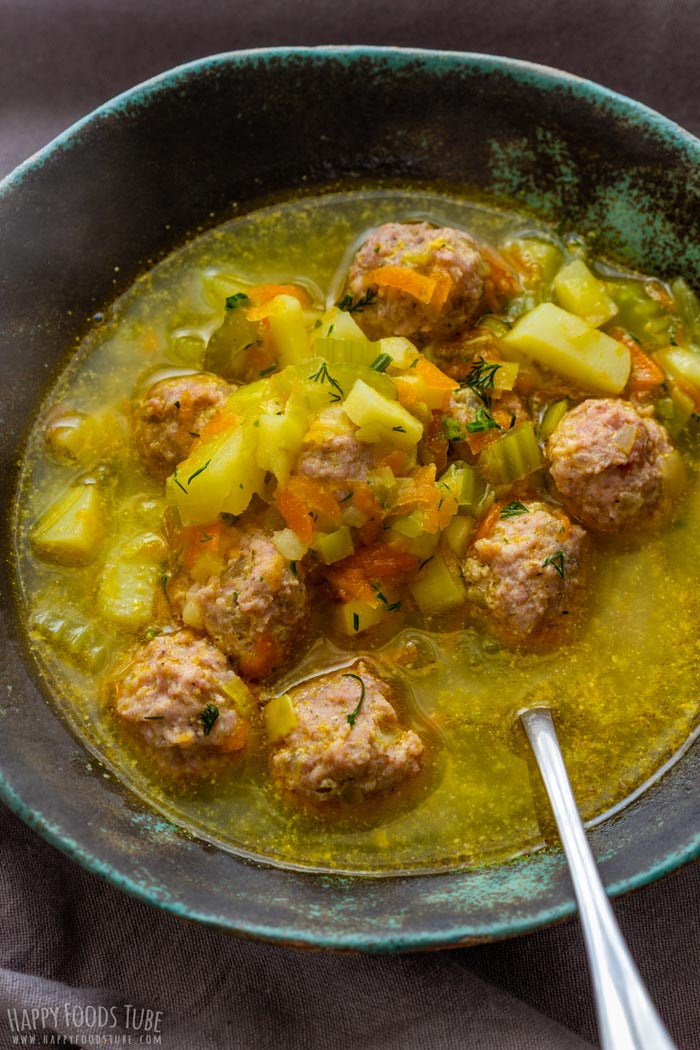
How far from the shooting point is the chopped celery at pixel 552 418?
4.63 m

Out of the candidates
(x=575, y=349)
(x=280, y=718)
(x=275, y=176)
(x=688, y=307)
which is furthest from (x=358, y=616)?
(x=275, y=176)

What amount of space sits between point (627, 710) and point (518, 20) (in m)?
3.63

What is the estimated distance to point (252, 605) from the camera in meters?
4.08

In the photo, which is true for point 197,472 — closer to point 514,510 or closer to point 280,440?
point 280,440

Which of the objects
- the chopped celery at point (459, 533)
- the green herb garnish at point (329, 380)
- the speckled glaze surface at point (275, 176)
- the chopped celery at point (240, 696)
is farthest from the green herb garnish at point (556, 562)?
the chopped celery at point (240, 696)

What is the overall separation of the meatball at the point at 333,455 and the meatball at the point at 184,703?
2.72ft

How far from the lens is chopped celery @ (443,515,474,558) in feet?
14.5

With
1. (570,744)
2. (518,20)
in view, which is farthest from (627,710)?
(518,20)

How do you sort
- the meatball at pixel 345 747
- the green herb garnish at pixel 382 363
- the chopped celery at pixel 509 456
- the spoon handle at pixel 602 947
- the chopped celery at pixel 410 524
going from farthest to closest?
1. the chopped celery at pixel 509 456
2. the green herb garnish at pixel 382 363
3. the chopped celery at pixel 410 524
4. the meatball at pixel 345 747
5. the spoon handle at pixel 602 947

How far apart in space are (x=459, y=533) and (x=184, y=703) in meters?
1.35

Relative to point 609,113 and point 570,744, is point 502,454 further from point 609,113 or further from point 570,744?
point 609,113

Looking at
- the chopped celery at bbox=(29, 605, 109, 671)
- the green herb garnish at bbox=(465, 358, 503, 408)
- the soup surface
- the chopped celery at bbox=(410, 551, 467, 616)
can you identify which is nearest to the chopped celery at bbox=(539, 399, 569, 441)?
the soup surface

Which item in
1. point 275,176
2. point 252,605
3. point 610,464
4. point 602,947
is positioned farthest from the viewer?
point 275,176

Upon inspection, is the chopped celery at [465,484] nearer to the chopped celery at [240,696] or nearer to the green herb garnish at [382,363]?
the green herb garnish at [382,363]
